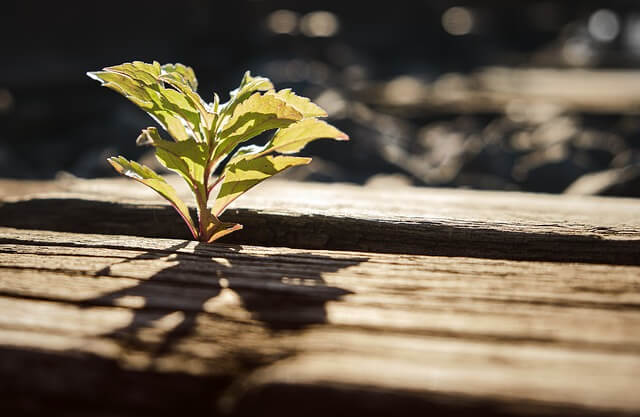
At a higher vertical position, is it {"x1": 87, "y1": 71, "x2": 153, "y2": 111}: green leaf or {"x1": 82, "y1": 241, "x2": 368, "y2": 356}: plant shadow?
{"x1": 87, "y1": 71, "x2": 153, "y2": 111}: green leaf

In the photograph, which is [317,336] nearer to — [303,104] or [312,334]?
[312,334]

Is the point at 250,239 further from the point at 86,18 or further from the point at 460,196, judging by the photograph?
the point at 86,18

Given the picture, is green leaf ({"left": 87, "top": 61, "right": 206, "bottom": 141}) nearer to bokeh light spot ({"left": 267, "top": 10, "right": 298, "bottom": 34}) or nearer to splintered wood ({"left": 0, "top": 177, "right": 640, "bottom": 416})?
splintered wood ({"left": 0, "top": 177, "right": 640, "bottom": 416})

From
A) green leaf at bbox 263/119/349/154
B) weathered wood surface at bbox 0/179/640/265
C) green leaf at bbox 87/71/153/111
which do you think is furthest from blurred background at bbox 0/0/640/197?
green leaf at bbox 87/71/153/111

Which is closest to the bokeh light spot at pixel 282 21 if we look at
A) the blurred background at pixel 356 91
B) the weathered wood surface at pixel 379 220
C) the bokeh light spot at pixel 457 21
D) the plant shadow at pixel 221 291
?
the blurred background at pixel 356 91

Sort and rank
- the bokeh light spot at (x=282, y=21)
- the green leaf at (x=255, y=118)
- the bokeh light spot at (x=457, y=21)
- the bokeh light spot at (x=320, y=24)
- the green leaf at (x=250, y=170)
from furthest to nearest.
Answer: the bokeh light spot at (x=457, y=21) < the bokeh light spot at (x=320, y=24) < the bokeh light spot at (x=282, y=21) < the green leaf at (x=250, y=170) < the green leaf at (x=255, y=118)

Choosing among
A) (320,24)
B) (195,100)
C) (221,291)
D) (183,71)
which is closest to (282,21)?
(320,24)

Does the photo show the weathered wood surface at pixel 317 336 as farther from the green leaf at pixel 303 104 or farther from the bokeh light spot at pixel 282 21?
the bokeh light spot at pixel 282 21
